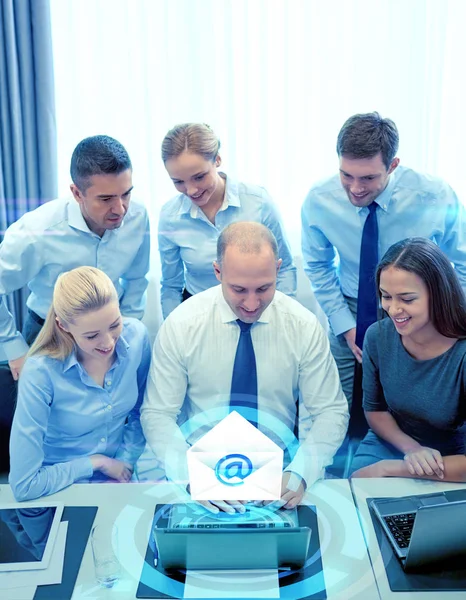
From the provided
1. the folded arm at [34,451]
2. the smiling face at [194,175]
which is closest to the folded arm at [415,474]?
the folded arm at [34,451]

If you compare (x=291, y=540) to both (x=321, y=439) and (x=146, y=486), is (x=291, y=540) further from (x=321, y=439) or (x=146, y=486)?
(x=321, y=439)

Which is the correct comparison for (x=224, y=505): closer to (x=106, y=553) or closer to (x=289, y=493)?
(x=289, y=493)

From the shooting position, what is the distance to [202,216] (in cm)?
233

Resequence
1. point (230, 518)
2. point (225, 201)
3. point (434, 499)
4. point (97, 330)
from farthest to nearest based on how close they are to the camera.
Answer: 1. point (225, 201)
2. point (97, 330)
3. point (434, 499)
4. point (230, 518)

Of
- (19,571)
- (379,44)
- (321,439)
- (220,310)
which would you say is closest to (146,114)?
(379,44)

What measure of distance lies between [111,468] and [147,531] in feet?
→ 1.17

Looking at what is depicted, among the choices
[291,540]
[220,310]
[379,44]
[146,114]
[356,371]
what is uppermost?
[379,44]

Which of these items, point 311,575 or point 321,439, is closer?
point 311,575

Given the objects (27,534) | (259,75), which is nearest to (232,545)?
(27,534)

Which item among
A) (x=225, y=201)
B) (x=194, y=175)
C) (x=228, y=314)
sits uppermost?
(x=194, y=175)

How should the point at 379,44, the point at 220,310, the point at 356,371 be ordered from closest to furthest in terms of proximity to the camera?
the point at 220,310, the point at 356,371, the point at 379,44

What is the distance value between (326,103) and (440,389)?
5.31ft

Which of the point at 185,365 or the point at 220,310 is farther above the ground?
the point at 220,310

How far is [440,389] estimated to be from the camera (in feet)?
6.02
